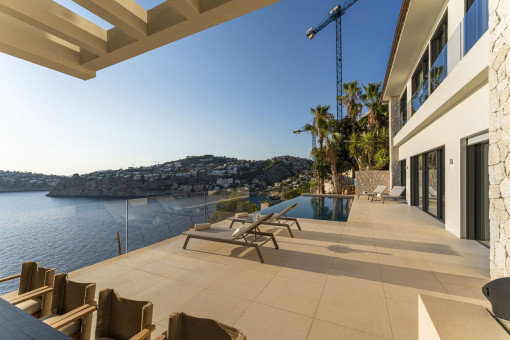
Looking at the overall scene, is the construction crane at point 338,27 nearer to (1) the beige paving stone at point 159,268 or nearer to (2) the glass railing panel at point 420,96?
(2) the glass railing panel at point 420,96

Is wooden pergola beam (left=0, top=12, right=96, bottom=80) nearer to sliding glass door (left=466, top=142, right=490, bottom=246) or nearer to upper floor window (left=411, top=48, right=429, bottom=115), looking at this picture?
sliding glass door (left=466, top=142, right=490, bottom=246)

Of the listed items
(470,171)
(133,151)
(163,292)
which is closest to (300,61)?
(470,171)

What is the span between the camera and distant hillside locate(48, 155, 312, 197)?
23719 millimetres

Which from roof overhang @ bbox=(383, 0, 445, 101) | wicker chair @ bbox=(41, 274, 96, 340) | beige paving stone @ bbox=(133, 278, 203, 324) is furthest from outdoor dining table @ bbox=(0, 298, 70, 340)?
roof overhang @ bbox=(383, 0, 445, 101)

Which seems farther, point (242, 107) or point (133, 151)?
point (133, 151)

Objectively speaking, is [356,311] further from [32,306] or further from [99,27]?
[99,27]

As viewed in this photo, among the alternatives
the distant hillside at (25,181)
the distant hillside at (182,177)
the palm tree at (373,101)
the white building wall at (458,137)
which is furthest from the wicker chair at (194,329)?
the distant hillside at (25,181)

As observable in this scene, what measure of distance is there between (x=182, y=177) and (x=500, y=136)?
30.5 meters

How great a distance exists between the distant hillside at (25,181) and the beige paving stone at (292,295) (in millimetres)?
25457

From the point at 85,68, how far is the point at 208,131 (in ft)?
153

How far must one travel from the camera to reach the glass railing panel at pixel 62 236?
13.8 ft

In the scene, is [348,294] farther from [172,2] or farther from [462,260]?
[172,2]

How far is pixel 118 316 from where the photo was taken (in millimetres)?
1754

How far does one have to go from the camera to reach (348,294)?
3090 mm
